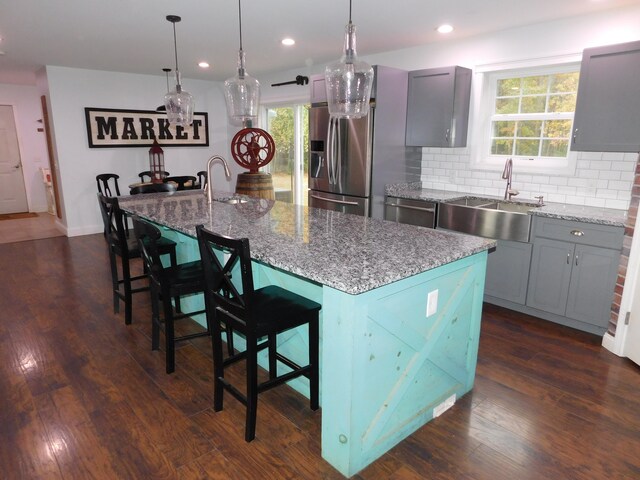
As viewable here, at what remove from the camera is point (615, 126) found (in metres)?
2.96

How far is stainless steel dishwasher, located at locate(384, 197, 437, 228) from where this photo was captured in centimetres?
393

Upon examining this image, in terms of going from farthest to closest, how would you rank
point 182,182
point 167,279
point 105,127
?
1. point 105,127
2. point 182,182
3. point 167,279

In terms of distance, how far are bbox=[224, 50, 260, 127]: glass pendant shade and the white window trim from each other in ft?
7.81

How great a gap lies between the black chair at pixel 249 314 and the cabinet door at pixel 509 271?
2.06m

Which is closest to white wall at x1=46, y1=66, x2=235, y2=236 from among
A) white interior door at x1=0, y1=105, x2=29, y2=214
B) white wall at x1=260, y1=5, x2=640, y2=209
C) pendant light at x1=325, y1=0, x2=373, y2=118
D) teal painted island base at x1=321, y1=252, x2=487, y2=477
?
white interior door at x1=0, y1=105, x2=29, y2=214

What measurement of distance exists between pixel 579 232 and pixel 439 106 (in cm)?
178

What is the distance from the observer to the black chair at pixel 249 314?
5.82 feet

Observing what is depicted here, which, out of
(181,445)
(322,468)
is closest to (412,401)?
(322,468)

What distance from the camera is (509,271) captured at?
3402 mm

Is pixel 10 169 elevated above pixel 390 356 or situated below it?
above

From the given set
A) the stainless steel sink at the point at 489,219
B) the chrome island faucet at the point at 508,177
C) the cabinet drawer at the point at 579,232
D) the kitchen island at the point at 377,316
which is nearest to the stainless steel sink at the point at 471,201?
the stainless steel sink at the point at 489,219

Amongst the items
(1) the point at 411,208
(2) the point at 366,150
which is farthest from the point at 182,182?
(1) the point at 411,208

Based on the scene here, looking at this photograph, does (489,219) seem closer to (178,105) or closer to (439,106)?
(439,106)

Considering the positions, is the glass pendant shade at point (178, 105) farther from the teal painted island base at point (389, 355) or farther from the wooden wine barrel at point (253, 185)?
the teal painted island base at point (389, 355)
